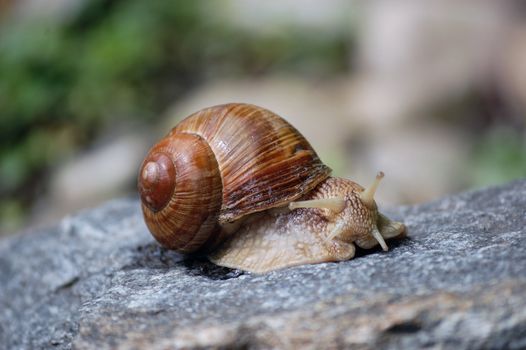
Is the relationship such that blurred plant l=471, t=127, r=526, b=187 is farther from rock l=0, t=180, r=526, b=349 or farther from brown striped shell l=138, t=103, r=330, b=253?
brown striped shell l=138, t=103, r=330, b=253

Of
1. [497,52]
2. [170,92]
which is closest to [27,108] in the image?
[170,92]

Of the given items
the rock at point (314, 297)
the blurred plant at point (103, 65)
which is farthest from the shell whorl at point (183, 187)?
the blurred plant at point (103, 65)

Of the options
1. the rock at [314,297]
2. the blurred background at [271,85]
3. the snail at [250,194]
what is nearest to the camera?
the rock at [314,297]

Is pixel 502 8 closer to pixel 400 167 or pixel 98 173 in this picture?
pixel 400 167

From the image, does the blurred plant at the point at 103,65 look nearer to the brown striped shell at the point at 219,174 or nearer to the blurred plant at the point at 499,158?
the blurred plant at the point at 499,158

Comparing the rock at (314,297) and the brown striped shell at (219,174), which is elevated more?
the brown striped shell at (219,174)

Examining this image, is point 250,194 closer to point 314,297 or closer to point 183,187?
point 183,187
